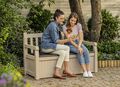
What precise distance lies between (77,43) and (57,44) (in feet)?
1.85

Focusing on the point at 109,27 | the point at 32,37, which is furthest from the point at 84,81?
the point at 109,27

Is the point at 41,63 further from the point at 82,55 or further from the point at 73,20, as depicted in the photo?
the point at 73,20

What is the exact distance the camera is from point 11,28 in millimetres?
8484

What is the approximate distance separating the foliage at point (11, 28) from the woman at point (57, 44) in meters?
0.86

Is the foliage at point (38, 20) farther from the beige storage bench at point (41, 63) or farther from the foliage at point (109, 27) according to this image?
the beige storage bench at point (41, 63)

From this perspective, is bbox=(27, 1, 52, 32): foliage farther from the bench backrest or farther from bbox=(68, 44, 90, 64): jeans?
bbox=(68, 44, 90, 64): jeans

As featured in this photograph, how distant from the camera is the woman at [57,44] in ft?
26.0

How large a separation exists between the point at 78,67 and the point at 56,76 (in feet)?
2.14

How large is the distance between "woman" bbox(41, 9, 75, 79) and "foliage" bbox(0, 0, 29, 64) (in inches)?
33.9

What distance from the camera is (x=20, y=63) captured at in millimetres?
8961

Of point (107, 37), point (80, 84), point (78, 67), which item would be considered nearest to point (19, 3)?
point (78, 67)

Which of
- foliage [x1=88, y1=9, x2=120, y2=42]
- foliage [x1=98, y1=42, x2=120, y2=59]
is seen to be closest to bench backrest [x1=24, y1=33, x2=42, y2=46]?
foliage [x1=98, y1=42, x2=120, y2=59]

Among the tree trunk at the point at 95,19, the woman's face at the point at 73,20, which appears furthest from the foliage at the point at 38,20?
the woman's face at the point at 73,20

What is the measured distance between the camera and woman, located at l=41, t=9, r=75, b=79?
7.91m
